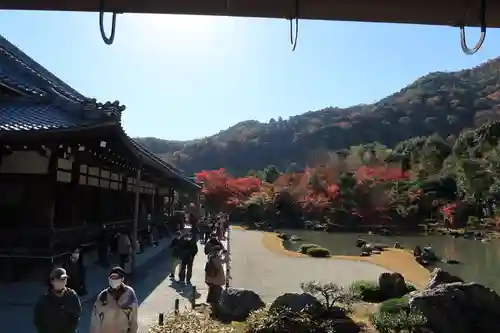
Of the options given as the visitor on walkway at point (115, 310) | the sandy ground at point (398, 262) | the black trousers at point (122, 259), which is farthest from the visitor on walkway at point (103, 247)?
the sandy ground at point (398, 262)

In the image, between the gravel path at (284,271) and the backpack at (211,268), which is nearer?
the backpack at (211,268)

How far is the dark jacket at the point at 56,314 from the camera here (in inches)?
175

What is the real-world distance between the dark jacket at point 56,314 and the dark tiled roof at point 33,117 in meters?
4.29

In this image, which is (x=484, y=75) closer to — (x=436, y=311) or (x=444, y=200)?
(x=444, y=200)

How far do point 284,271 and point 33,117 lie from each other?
404 inches

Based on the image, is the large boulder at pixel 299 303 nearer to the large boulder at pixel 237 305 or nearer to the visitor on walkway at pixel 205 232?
the large boulder at pixel 237 305

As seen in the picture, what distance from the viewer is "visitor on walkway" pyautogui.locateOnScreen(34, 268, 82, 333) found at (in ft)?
14.5

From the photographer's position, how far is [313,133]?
367 ft

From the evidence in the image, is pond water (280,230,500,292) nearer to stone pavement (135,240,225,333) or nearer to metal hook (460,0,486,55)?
stone pavement (135,240,225,333)

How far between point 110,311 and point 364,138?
104299mm

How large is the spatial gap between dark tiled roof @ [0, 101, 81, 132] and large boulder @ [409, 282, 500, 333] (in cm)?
709

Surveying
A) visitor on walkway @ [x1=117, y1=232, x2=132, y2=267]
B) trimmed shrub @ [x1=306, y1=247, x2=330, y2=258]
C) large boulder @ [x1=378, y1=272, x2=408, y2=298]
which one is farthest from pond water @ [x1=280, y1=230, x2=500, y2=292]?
visitor on walkway @ [x1=117, y1=232, x2=132, y2=267]

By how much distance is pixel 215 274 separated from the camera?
879 cm

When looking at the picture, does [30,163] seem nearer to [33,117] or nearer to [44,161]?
[44,161]
